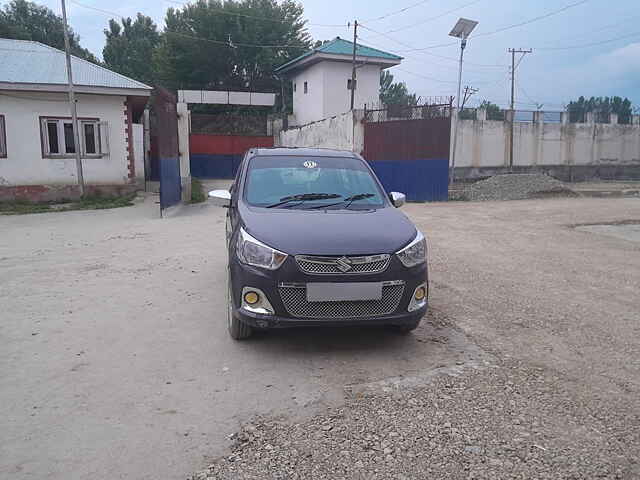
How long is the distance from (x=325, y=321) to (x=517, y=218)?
10553 mm

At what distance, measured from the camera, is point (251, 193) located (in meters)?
4.93

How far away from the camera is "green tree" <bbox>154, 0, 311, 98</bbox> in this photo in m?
34.9

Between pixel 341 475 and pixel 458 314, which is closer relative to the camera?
pixel 341 475

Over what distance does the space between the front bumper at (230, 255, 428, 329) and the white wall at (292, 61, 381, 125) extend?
2736cm

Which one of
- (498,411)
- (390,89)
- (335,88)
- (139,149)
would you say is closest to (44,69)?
(139,149)

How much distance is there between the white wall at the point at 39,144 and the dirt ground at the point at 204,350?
27.5 ft

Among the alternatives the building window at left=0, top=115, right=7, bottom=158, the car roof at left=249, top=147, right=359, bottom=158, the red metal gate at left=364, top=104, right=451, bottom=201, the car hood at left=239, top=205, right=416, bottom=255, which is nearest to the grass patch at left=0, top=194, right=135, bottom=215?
the building window at left=0, top=115, right=7, bottom=158

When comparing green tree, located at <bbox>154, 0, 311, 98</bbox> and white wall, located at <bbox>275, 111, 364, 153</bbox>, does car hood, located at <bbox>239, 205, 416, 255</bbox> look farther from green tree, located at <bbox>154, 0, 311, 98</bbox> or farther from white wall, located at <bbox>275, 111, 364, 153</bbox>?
green tree, located at <bbox>154, 0, 311, 98</bbox>

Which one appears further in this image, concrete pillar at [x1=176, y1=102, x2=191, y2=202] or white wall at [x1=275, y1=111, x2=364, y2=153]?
white wall at [x1=275, y1=111, x2=364, y2=153]

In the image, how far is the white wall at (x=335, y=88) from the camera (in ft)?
101

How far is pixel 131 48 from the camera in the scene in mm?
48969

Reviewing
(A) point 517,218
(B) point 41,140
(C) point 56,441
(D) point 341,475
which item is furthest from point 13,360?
(B) point 41,140

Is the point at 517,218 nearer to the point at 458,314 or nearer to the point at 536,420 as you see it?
the point at 458,314

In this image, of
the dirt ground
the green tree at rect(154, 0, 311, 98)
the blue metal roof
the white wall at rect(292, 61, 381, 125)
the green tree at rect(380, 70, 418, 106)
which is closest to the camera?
the dirt ground
